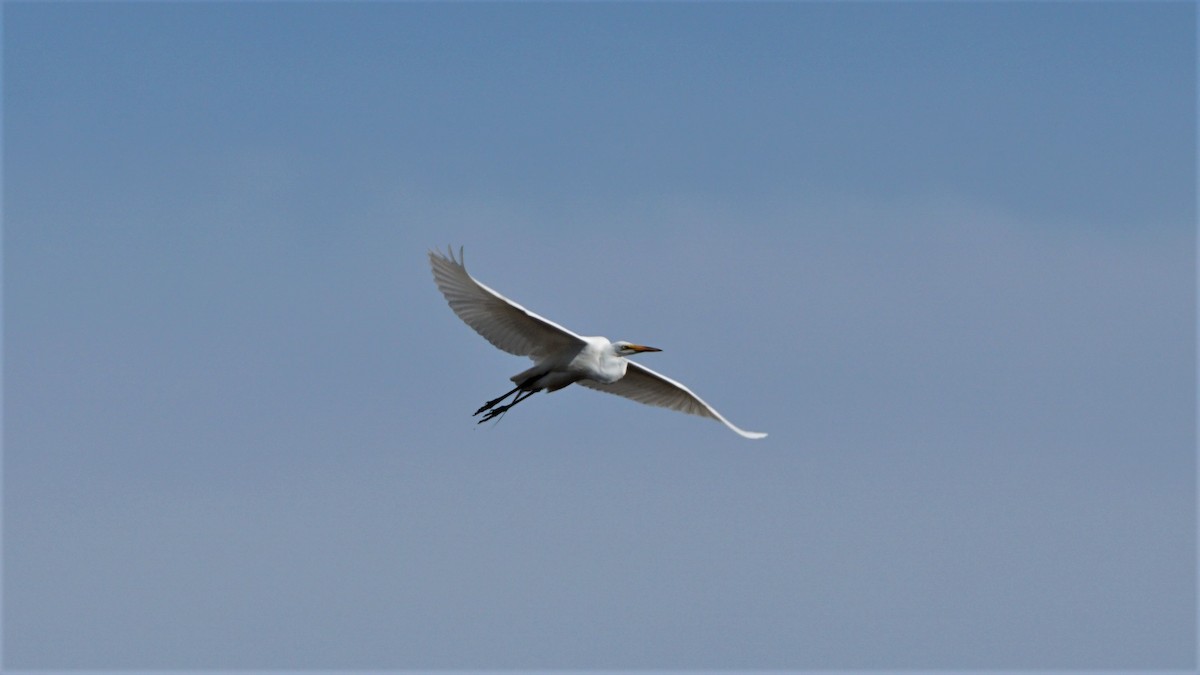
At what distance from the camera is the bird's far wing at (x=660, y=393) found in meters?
28.6

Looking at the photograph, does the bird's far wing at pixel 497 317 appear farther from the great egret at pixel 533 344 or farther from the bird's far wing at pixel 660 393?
the bird's far wing at pixel 660 393

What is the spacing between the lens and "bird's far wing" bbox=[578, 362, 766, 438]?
2856 centimetres

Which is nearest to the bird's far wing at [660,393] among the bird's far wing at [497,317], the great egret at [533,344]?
the great egret at [533,344]

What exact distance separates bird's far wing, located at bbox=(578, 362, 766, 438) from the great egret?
0.17 ft

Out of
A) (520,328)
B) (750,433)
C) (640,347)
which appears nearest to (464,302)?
(520,328)

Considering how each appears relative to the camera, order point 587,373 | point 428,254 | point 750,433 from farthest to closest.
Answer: point 750,433 → point 587,373 → point 428,254

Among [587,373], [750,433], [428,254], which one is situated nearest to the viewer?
[428,254]

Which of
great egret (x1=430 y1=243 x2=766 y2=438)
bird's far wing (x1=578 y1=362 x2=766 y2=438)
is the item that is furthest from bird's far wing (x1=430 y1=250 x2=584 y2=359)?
bird's far wing (x1=578 y1=362 x2=766 y2=438)

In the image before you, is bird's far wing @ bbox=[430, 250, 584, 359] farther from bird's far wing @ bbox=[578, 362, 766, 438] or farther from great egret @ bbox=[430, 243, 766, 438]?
bird's far wing @ bbox=[578, 362, 766, 438]

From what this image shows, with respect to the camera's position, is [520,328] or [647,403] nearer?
[520,328]

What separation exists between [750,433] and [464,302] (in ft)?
20.1

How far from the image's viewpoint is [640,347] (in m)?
27.7

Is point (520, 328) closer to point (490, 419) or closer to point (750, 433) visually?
point (490, 419)

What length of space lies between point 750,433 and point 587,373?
3.78 meters
